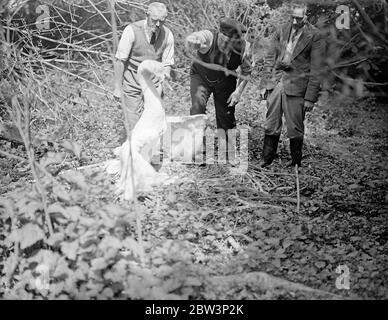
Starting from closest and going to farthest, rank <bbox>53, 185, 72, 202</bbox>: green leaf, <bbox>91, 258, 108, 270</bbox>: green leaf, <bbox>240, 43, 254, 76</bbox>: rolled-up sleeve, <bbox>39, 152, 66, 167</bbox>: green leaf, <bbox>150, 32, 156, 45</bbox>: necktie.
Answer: <bbox>91, 258, 108, 270</bbox>: green leaf < <bbox>53, 185, 72, 202</bbox>: green leaf < <bbox>39, 152, 66, 167</bbox>: green leaf < <bbox>150, 32, 156, 45</bbox>: necktie < <bbox>240, 43, 254, 76</bbox>: rolled-up sleeve

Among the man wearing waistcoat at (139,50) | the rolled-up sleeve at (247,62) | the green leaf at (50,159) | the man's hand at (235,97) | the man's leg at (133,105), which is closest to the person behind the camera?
the green leaf at (50,159)

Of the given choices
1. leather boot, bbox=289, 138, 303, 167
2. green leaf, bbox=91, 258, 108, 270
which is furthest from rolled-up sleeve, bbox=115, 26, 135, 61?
green leaf, bbox=91, 258, 108, 270

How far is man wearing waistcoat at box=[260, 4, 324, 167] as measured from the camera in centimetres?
574

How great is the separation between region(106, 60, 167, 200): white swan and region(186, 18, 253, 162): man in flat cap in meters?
0.75

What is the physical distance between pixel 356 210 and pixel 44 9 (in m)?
6.25

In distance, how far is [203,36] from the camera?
5.71 meters

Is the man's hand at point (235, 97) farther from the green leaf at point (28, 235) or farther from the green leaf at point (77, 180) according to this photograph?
the green leaf at point (28, 235)

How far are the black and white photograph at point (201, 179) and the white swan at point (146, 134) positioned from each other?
0.02m

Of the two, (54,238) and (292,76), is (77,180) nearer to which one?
(54,238)

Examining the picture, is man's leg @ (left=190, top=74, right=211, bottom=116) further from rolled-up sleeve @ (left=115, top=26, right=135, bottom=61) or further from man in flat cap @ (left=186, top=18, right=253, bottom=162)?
rolled-up sleeve @ (left=115, top=26, right=135, bottom=61)

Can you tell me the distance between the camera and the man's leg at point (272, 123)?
6.14m

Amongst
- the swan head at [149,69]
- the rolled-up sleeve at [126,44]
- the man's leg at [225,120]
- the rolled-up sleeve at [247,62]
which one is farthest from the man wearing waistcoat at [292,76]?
the rolled-up sleeve at [126,44]

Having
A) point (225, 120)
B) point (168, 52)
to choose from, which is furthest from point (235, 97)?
point (168, 52)

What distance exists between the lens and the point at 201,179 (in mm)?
5785
